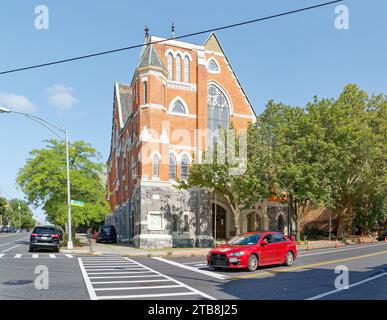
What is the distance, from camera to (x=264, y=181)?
31969 millimetres

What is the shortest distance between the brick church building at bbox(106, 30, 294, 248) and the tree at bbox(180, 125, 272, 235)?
2.20 m

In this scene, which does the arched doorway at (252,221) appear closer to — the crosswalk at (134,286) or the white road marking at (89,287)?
the crosswalk at (134,286)

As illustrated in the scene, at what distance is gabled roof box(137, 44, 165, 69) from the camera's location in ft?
114

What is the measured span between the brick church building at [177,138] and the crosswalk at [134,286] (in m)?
17.2

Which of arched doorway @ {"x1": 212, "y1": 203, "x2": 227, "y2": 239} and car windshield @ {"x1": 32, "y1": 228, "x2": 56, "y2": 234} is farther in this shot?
arched doorway @ {"x1": 212, "y1": 203, "x2": 227, "y2": 239}

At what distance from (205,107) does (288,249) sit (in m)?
22.2

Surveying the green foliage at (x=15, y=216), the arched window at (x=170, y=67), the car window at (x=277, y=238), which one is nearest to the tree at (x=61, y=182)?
the arched window at (x=170, y=67)

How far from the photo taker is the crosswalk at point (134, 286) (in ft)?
34.4

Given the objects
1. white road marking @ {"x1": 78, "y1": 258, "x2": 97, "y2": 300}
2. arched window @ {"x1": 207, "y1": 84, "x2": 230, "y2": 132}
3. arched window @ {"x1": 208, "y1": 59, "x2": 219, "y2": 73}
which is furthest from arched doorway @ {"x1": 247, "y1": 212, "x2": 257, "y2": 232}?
white road marking @ {"x1": 78, "y1": 258, "x2": 97, "y2": 300}

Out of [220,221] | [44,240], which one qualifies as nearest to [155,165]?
[220,221]

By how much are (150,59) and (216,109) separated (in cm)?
852

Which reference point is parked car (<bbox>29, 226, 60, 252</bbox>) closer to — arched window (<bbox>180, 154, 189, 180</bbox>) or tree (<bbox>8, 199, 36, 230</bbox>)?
arched window (<bbox>180, 154, 189, 180</bbox>)
